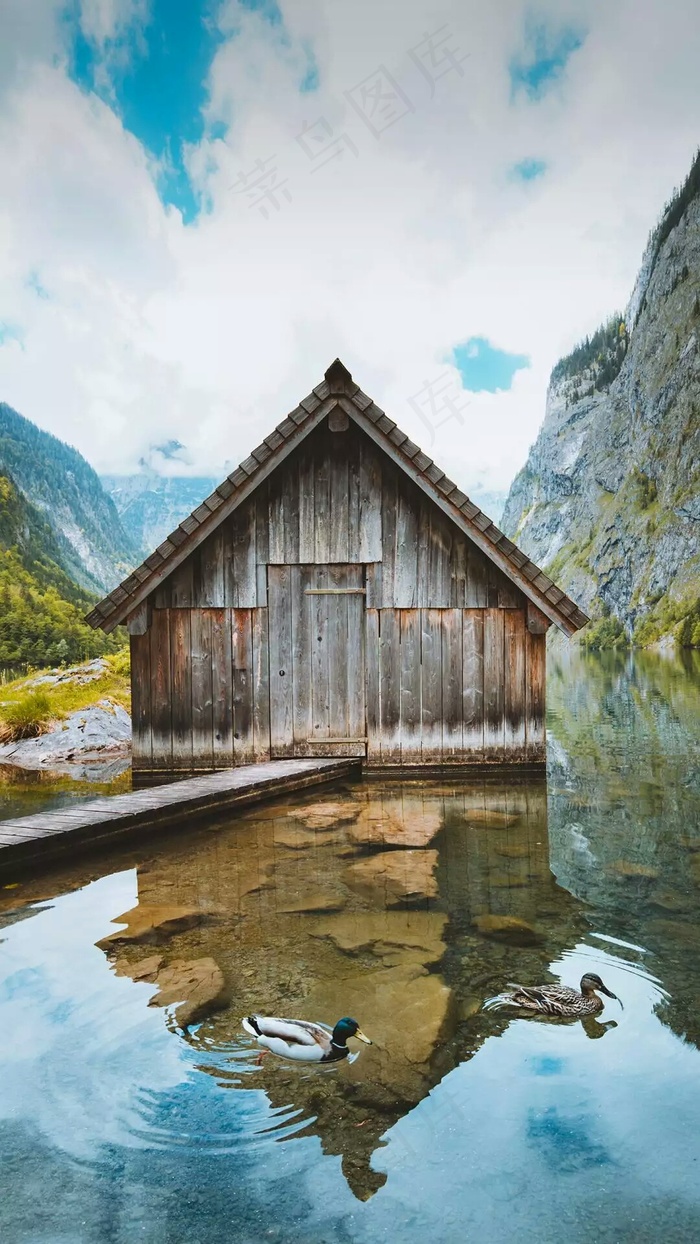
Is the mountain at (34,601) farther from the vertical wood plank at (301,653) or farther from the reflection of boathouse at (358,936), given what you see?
the reflection of boathouse at (358,936)

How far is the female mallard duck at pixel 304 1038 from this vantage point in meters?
3.73

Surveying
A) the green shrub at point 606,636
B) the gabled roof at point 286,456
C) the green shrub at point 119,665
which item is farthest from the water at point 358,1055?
the green shrub at point 606,636

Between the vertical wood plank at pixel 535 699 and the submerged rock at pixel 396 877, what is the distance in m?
3.78

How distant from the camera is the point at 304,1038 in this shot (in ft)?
12.3

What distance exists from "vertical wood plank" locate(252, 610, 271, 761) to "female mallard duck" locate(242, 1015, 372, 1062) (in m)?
6.78

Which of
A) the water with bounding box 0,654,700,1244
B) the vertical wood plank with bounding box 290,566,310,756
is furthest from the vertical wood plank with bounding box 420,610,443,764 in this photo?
the water with bounding box 0,654,700,1244

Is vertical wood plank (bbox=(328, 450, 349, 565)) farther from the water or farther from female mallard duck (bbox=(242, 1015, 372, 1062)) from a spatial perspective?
female mallard duck (bbox=(242, 1015, 372, 1062))

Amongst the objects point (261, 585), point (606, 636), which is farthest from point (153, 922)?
point (606, 636)

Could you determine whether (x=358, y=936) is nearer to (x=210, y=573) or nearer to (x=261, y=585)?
(x=261, y=585)

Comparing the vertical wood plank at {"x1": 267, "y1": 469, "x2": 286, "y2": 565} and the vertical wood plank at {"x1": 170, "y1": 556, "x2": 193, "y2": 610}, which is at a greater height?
the vertical wood plank at {"x1": 267, "y1": 469, "x2": 286, "y2": 565}

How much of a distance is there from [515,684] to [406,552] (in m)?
2.27

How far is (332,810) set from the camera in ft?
29.1

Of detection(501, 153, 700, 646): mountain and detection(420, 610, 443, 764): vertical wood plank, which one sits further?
detection(501, 153, 700, 646): mountain

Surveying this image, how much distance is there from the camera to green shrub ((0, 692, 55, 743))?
1502 centimetres
